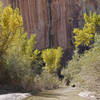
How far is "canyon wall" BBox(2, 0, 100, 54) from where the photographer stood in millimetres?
21438

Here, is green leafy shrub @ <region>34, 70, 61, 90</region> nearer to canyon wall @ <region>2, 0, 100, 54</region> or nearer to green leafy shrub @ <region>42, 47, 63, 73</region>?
green leafy shrub @ <region>42, 47, 63, 73</region>

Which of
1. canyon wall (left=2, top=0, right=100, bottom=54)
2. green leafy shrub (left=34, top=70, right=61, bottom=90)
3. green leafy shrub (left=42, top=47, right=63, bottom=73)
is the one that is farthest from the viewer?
canyon wall (left=2, top=0, right=100, bottom=54)

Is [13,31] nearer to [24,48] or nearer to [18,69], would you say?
[18,69]

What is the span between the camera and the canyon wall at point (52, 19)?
21.4 meters

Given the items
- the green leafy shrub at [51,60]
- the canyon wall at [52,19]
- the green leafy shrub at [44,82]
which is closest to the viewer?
the green leafy shrub at [44,82]

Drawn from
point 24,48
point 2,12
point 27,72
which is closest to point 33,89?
point 27,72

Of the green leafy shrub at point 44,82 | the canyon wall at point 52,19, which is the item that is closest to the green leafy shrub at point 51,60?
the green leafy shrub at point 44,82

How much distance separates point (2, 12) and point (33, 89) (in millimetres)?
4117

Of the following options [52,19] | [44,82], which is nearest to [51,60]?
[44,82]

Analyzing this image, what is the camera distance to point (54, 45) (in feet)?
73.5

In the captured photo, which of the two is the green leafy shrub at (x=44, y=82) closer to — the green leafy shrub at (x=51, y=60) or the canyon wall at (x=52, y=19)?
the green leafy shrub at (x=51, y=60)

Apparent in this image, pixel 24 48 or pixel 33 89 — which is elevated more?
pixel 24 48

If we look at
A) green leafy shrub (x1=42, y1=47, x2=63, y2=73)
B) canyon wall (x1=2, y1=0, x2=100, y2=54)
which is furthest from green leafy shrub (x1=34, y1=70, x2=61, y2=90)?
canyon wall (x1=2, y1=0, x2=100, y2=54)

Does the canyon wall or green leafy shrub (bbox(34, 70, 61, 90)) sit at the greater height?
the canyon wall
